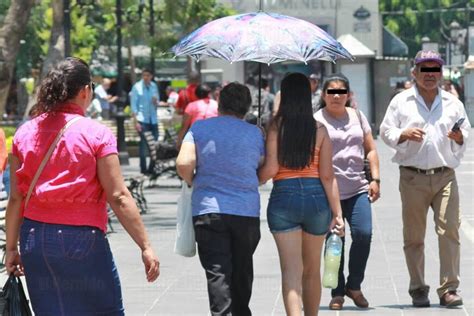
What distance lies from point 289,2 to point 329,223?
40.8 m

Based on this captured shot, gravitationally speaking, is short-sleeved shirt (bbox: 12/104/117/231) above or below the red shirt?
above

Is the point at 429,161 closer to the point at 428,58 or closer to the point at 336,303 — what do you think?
the point at 428,58

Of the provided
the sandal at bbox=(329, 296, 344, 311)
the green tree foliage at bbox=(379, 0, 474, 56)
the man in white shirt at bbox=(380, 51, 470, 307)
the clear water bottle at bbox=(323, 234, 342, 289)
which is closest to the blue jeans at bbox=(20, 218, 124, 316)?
the clear water bottle at bbox=(323, 234, 342, 289)

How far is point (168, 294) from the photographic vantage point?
433 inches

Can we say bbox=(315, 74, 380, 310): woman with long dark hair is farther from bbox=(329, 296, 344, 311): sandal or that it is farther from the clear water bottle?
the clear water bottle

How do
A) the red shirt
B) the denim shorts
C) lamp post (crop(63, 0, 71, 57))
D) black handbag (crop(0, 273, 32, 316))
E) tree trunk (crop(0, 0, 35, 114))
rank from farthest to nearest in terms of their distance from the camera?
1. the red shirt
2. lamp post (crop(63, 0, 71, 57))
3. tree trunk (crop(0, 0, 35, 114))
4. the denim shorts
5. black handbag (crop(0, 273, 32, 316))

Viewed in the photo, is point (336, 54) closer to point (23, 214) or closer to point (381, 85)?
point (23, 214)

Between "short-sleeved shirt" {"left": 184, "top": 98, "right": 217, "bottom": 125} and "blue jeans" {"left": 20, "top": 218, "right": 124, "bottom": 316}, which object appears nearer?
"blue jeans" {"left": 20, "top": 218, "right": 124, "bottom": 316}

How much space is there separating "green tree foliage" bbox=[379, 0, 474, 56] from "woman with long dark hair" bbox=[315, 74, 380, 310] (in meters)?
76.1

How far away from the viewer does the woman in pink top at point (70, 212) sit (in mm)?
6266

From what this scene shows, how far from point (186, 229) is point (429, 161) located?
2592 mm

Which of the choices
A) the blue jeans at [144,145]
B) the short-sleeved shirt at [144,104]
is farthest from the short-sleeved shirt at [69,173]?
the short-sleeved shirt at [144,104]

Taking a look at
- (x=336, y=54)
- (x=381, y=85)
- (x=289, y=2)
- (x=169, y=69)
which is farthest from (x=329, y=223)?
(x=169, y=69)

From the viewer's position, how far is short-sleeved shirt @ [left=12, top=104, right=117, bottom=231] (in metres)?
6.28
